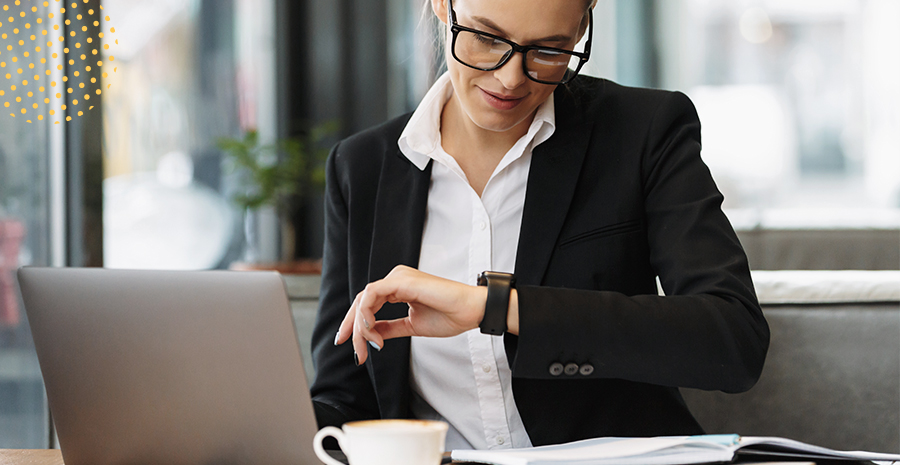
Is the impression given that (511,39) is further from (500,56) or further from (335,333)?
(335,333)

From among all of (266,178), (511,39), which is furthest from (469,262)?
(266,178)

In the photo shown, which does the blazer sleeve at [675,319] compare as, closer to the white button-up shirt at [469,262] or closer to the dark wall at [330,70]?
the white button-up shirt at [469,262]

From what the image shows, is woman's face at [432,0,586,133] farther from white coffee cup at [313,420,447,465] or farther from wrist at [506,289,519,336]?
white coffee cup at [313,420,447,465]

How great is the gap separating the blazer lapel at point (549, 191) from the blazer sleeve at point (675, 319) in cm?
15

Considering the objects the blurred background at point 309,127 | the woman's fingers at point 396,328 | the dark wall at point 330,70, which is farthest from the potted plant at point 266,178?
the woman's fingers at point 396,328

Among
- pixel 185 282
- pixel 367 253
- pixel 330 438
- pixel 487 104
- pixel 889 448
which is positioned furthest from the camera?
pixel 889 448

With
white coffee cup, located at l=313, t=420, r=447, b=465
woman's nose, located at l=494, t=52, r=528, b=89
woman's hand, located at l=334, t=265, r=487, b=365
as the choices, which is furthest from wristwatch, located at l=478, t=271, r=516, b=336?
woman's nose, located at l=494, t=52, r=528, b=89

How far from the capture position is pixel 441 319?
842 millimetres

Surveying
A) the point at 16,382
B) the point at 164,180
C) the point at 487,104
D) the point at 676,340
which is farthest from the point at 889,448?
the point at 164,180

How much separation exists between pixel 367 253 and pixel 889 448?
0.98 meters

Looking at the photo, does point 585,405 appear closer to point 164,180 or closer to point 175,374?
point 175,374

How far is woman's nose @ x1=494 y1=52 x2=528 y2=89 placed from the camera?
102cm

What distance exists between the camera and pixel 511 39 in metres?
1.01

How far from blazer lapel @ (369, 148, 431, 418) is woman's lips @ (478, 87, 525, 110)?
0.18m
